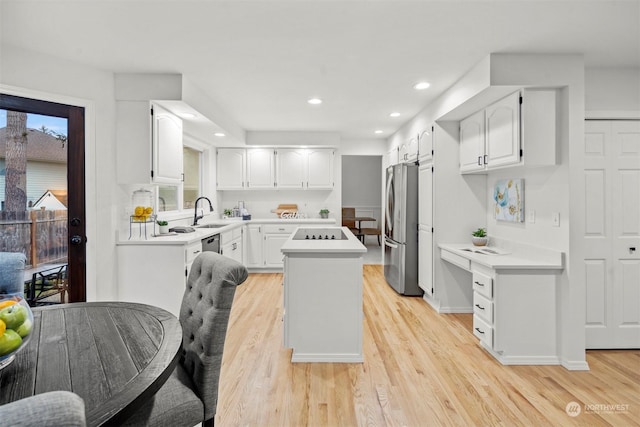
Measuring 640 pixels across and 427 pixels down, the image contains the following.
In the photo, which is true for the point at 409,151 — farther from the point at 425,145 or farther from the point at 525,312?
the point at 525,312

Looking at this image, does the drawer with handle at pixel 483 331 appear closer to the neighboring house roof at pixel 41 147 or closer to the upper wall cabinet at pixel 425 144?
the upper wall cabinet at pixel 425 144

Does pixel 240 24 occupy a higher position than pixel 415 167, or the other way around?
pixel 240 24

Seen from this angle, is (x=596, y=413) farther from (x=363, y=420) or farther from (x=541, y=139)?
(x=541, y=139)

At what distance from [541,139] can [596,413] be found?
186cm

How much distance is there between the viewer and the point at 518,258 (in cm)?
279

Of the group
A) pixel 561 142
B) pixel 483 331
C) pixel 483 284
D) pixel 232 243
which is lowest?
pixel 483 331

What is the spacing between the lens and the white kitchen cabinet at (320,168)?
5.79 m

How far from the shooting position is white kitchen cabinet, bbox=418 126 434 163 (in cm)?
380

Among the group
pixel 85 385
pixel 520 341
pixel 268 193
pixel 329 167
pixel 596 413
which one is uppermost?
pixel 329 167

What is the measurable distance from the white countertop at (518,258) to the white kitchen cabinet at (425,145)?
1.22 m

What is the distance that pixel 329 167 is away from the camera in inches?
228

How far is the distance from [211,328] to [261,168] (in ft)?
15.4

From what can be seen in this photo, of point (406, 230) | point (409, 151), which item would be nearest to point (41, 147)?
point (406, 230)

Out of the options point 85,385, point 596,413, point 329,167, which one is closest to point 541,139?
point 596,413
